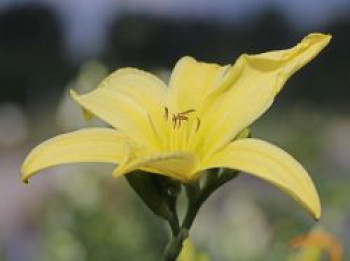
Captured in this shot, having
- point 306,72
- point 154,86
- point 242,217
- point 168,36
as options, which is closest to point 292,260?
point 154,86

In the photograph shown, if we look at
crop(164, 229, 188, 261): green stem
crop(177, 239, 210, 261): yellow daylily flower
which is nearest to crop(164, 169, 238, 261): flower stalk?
crop(164, 229, 188, 261): green stem

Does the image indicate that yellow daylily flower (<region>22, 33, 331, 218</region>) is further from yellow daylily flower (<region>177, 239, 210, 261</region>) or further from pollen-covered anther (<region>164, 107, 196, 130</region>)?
yellow daylily flower (<region>177, 239, 210, 261</region>)

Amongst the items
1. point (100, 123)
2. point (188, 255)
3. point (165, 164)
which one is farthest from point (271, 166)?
point (100, 123)

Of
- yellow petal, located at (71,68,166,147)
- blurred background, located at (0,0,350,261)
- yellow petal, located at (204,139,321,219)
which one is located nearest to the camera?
yellow petal, located at (204,139,321,219)

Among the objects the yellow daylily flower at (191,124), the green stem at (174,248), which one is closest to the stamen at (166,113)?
the yellow daylily flower at (191,124)

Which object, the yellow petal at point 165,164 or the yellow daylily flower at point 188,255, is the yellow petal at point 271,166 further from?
the yellow daylily flower at point 188,255

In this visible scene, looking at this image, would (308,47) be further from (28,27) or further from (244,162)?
(28,27)
